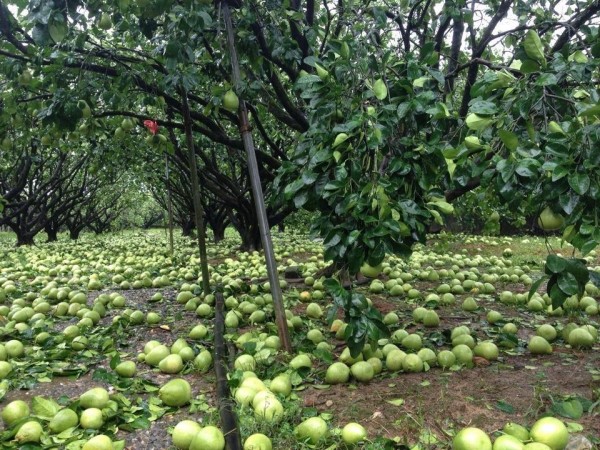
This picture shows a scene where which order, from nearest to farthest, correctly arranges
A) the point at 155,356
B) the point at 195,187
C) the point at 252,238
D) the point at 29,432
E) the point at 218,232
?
1. the point at 29,432
2. the point at 155,356
3. the point at 195,187
4. the point at 252,238
5. the point at 218,232

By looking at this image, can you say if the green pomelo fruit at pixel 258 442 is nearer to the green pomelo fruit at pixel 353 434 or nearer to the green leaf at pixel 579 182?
the green pomelo fruit at pixel 353 434

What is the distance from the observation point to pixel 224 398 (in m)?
2.74

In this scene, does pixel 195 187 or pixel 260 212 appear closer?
pixel 260 212

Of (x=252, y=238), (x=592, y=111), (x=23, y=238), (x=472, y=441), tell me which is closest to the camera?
(x=592, y=111)

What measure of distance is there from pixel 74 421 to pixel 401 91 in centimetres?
261

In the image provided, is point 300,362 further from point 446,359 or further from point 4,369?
point 4,369

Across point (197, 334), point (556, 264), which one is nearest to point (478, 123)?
point (556, 264)

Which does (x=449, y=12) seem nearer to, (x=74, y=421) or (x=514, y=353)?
(x=514, y=353)

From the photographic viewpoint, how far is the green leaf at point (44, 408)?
2566 mm

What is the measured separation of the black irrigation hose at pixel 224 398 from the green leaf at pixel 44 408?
3.09 feet

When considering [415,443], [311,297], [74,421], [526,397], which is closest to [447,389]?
[526,397]

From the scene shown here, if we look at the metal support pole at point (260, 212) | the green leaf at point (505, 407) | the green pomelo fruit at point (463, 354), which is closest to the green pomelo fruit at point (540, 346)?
the green pomelo fruit at point (463, 354)

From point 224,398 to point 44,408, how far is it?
1.02 m

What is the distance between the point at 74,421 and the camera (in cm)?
250
